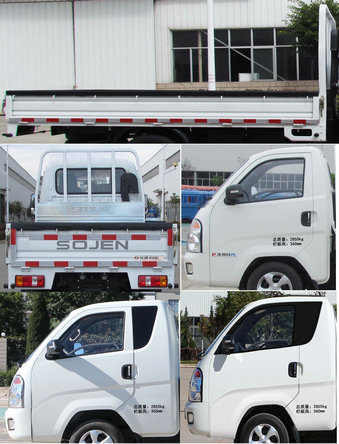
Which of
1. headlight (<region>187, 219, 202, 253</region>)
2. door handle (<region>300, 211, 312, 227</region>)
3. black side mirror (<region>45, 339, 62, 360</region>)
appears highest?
door handle (<region>300, 211, 312, 227</region>)

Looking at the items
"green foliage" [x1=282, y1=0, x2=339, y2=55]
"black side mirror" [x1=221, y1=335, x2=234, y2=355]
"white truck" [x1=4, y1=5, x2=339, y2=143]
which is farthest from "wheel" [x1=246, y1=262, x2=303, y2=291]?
"green foliage" [x1=282, y1=0, x2=339, y2=55]

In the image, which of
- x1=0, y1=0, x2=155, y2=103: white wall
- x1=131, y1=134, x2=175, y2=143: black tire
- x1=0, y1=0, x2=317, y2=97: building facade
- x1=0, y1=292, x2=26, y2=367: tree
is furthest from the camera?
x1=0, y1=0, x2=155, y2=103: white wall

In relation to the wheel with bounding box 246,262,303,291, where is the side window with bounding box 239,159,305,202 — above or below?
above

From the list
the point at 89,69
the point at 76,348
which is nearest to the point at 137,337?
the point at 76,348

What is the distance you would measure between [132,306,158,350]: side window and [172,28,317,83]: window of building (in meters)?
19.7

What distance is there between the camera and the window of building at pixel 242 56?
86.2 feet

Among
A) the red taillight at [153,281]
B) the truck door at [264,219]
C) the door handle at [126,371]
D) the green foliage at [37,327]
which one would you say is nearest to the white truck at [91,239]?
the red taillight at [153,281]

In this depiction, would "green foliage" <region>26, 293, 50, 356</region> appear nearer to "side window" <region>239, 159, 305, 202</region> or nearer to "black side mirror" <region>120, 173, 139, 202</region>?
"black side mirror" <region>120, 173, 139, 202</region>

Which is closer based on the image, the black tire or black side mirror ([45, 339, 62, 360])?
black side mirror ([45, 339, 62, 360])

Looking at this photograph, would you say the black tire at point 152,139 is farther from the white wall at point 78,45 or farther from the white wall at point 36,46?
the white wall at point 36,46

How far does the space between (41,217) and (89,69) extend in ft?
62.8

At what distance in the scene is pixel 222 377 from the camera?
744 cm

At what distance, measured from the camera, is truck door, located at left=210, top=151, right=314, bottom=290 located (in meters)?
7.65

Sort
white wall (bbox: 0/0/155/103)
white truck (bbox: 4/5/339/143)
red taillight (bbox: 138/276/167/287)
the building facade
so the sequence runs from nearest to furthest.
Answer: red taillight (bbox: 138/276/167/287) → white truck (bbox: 4/5/339/143) → the building facade → white wall (bbox: 0/0/155/103)
